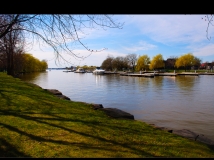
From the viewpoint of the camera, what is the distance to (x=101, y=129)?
711 centimetres

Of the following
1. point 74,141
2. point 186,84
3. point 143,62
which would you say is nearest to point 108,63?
point 143,62

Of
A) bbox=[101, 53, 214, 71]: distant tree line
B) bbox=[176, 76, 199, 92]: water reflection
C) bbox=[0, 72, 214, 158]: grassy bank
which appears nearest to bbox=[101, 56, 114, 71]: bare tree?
bbox=[101, 53, 214, 71]: distant tree line

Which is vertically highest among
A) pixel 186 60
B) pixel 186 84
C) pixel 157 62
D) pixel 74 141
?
pixel 186 60

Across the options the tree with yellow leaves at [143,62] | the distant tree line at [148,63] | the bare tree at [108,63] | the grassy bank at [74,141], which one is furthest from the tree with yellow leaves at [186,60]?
the grassy bank at [74,141]

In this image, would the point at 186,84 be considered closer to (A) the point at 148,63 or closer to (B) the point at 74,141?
(B) the point at 74,141

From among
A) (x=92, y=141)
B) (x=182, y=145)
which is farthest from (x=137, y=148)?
(x=182, y=145)

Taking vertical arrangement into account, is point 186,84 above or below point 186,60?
below

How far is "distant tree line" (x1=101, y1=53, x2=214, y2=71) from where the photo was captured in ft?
326

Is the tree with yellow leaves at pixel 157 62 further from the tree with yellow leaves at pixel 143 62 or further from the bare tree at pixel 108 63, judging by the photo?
the bare tree at pixel 108 63

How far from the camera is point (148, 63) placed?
111 meters

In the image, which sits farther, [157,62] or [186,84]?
[157,62]
